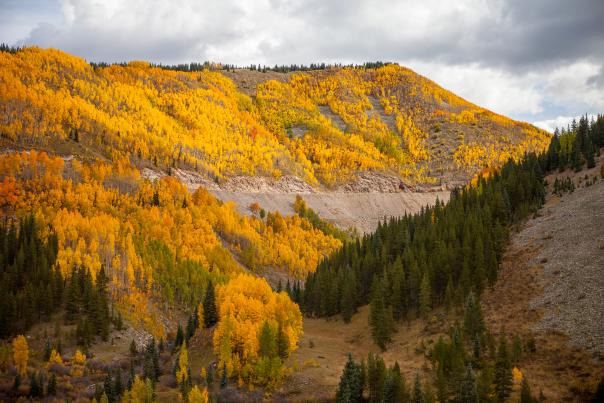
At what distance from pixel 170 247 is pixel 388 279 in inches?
2967

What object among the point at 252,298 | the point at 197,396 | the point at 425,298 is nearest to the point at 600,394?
the point at 425,298

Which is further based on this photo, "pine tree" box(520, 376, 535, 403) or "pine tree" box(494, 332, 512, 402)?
"pine tree" box(494, 332, 512, 402)

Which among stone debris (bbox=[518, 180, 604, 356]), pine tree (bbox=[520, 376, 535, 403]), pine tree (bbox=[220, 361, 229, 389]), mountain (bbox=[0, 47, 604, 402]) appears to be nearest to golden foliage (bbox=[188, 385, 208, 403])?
mountain (bbox=[0, 47, 604, 402])

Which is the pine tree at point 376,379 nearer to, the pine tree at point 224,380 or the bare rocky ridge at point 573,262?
the pine tree at point 224,380

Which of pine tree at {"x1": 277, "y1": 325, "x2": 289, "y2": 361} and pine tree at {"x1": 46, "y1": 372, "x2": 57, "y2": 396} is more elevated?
pine tree at {"x1": 277, "y1": 325, "x2": 289, "y2": 361}

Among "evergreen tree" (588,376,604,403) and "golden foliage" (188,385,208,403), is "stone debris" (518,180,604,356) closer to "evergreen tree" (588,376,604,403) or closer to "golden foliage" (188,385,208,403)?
"evergreen tree" (588,376,604,403)

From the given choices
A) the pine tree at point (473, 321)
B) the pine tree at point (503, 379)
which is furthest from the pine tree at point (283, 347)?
the pine tree at point (503, 379)

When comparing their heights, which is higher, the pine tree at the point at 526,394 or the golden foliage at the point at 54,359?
the pine tree at the point at 526,394

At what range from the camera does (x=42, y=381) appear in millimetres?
92812

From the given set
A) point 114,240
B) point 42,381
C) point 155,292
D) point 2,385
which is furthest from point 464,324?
point 114,240

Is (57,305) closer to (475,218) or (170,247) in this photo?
(170,247)

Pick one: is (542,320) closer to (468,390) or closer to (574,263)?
(574,263)

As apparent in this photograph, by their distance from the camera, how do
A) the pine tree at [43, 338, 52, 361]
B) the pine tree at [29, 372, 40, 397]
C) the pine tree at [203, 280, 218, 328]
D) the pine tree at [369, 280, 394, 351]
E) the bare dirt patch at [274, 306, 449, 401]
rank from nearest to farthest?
1. the bare dirt patch at [274, 306, 449, 401]
2. the pine tree at [29, 372, 40, 397]
3. the pine tree at [369, 280, 394, 351]
4. the pine tree at [203, 280, 218, 328]
5. the pine tree at [43, 338, 52, 361]

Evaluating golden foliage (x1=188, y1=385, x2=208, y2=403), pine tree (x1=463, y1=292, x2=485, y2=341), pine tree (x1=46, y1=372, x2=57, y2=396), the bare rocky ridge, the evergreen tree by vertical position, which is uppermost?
the bare rocky ridge
